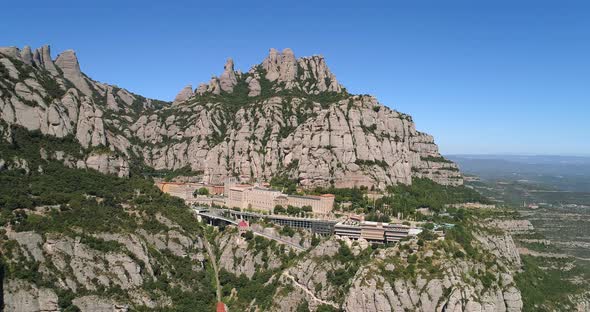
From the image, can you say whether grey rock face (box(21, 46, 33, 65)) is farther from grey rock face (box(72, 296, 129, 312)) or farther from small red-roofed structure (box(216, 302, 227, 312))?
small red-roofed structure (box(216, 302, 227, 312))

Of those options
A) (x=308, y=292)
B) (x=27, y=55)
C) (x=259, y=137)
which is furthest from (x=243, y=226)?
(x=27, y=55)

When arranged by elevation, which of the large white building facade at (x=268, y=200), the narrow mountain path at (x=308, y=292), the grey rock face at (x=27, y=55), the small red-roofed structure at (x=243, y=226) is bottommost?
the narrow mountain path at (x=308, y=292)

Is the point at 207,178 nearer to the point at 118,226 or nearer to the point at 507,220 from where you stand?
the point at 118,226

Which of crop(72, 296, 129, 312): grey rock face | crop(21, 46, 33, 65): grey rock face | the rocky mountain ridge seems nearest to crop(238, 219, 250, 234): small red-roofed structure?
the rocky mountain ridge

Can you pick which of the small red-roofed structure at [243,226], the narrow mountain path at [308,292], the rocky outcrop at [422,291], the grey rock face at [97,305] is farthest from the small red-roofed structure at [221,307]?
the small red-roofed structure at [243,226]

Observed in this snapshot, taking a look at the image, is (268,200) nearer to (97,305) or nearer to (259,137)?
(259,137)

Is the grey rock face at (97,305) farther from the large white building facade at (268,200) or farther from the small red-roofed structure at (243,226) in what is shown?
the large white building facade at (268,200)

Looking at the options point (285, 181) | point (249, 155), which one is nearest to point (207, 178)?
point (249, 155)

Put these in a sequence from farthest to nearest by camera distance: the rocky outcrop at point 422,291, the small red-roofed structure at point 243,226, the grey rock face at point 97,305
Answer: the small red-roofed structure at point 243,226
the rocky outcrop at point 422,291
the grey rock face at point 97,305
